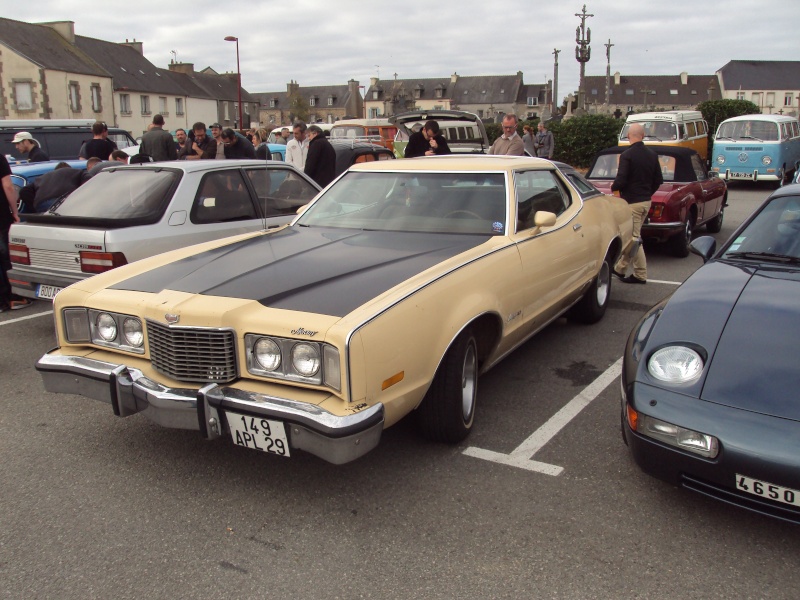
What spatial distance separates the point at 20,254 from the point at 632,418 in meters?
5.18

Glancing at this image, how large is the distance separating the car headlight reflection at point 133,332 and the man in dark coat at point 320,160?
602cm

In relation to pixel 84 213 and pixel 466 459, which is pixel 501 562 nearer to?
pixel 466 459

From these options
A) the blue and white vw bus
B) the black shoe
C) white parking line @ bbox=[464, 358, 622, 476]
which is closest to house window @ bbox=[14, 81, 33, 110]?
the blue and white vw bus

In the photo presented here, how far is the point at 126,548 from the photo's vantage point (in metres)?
2.91

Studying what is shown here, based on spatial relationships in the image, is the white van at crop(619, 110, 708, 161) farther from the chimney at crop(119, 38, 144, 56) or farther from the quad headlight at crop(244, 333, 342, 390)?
the chimney at crop(119, 38, 144, 56)

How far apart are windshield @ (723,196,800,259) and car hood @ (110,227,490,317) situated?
146 centimetres

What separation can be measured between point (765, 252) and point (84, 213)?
5.12 metres

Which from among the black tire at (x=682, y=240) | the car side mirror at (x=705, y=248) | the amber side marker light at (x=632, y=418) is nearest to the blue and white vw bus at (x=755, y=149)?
the black tire at (x=682, y=240)

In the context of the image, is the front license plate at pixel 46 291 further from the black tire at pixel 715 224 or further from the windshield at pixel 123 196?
the black tire at pixel 715 224

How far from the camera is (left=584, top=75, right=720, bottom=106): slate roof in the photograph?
338 ft

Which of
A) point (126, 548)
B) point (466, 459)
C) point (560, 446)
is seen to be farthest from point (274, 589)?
point (560, 446)

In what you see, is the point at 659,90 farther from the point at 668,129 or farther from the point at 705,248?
the point at 705,248

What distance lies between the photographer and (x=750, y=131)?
723 inches

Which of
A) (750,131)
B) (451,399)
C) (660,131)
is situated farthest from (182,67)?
(451,399)
